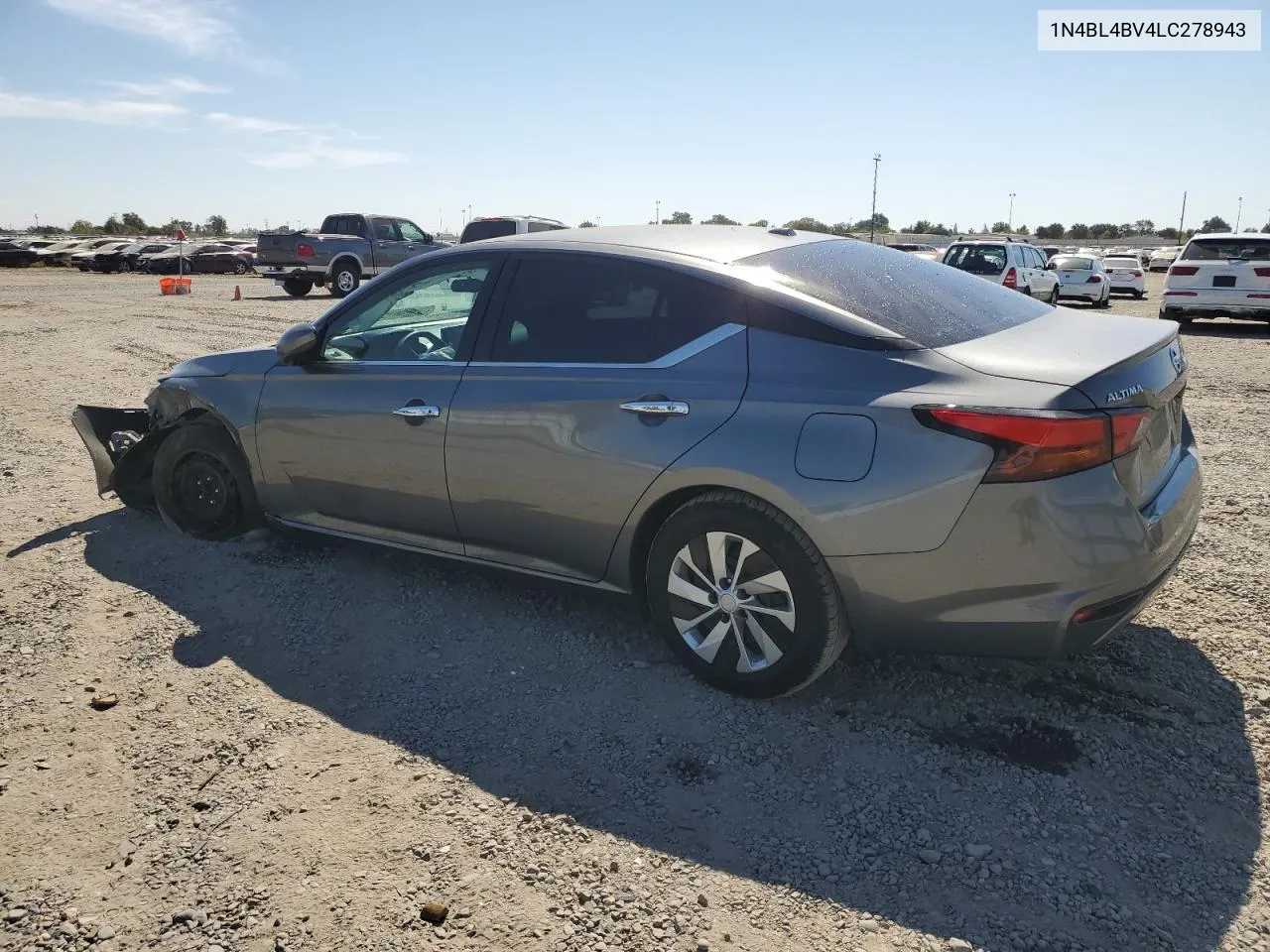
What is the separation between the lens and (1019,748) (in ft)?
10.3

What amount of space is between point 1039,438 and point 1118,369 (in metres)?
0.45

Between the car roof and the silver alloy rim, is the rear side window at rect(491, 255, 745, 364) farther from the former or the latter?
the silver alloy rim

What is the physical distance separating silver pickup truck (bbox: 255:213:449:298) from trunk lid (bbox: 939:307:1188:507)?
70.3ft

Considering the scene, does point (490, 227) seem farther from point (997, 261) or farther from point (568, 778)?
point (568, 778)

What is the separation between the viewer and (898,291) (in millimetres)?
3562

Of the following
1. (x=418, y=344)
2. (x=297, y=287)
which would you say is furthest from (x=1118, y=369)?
(x=297, y=287)

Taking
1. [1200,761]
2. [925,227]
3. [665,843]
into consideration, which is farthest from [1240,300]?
[925,227]

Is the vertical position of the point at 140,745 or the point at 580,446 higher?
the point at 580,446

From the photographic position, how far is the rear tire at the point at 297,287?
23369mm

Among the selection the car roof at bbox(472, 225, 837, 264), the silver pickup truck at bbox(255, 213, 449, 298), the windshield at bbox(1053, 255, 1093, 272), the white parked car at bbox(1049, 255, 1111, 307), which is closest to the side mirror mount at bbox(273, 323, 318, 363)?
the car roof at bbox(472, 225, 837, 264)

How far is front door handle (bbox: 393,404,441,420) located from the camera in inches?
159

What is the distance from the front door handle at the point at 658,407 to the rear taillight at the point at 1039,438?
0.93 m

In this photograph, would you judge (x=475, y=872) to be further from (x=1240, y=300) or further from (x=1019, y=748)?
(x=1240, y=300)

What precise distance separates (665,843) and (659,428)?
55.1 inches
